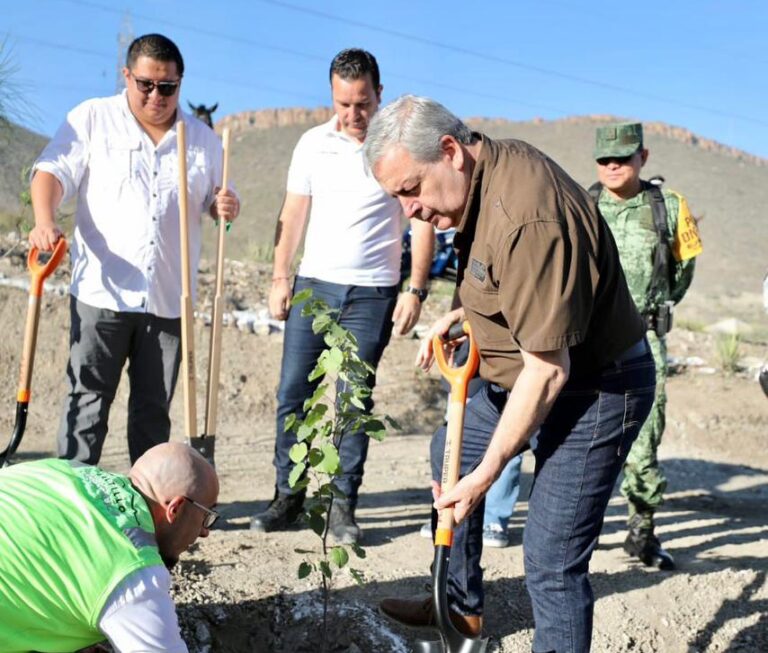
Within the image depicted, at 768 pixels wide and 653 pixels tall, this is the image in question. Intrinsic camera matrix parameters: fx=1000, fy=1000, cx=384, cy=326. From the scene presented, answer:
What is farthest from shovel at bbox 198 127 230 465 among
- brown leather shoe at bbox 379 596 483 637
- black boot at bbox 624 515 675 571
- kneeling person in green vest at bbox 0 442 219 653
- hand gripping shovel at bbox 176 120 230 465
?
kneeling person in green vest at bbox 0 442 219 653

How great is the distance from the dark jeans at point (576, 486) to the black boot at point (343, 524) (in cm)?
161

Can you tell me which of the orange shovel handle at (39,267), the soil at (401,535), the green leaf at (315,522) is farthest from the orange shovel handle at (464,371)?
the orange shovel handle at (39,267)

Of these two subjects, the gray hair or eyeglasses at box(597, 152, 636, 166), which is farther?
eyeglasses at box(597, 152, 636, 166)

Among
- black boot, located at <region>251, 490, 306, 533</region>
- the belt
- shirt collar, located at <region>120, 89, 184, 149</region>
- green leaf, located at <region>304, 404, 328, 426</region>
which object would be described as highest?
shirt collar, located at <region>120, 89, 184, 149</region>

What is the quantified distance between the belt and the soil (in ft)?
4.49

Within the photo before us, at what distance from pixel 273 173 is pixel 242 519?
38831mm

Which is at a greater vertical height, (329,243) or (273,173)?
(273,173)

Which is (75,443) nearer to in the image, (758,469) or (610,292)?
(610,292)

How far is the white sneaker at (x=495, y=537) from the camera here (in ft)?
15.9

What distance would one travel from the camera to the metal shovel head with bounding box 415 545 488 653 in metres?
3.11

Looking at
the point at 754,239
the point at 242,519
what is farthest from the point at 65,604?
the point at 754,239

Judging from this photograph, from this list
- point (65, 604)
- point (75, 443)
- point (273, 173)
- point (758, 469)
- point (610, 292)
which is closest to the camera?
point (65, 604)

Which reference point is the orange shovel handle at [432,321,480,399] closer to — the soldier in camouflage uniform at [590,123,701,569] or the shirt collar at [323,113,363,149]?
the shirt collar at [323,113,363,149]

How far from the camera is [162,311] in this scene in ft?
14.7
